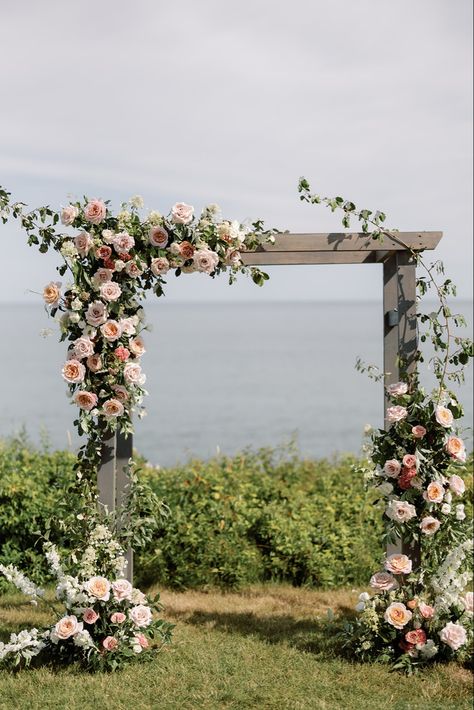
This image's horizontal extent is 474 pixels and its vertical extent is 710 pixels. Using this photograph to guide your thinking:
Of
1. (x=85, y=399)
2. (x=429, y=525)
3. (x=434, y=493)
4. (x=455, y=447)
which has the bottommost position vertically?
(x=429, y=525)

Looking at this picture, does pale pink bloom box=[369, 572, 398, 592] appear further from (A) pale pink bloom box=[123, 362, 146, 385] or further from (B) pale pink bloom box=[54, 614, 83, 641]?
(A) pale pink bloom box=[123, 362, 146, 385]

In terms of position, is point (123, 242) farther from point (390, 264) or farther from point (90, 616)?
point (90, 616)

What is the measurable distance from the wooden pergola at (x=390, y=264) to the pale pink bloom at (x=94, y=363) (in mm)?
501

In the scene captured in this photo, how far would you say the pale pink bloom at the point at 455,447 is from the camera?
4531 mm

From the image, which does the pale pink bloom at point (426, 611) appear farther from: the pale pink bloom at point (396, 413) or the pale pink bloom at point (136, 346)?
the pale pink bloom at point (136, 346)

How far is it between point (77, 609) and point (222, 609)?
1241 millimetres

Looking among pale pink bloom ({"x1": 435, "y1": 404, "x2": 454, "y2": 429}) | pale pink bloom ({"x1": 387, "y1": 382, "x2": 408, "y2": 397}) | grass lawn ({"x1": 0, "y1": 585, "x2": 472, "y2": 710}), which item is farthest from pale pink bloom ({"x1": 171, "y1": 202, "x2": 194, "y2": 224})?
grass lawn ({"x1": 0, "y1": 585, "x2": 472, "y2": 710})

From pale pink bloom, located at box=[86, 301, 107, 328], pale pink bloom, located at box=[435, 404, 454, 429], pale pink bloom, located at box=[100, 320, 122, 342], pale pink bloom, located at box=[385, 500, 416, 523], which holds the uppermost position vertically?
pale pink bloom, located at box=[86, 301, 107, 328]

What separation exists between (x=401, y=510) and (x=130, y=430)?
157 centimetres

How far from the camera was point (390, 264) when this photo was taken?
482 centimetres

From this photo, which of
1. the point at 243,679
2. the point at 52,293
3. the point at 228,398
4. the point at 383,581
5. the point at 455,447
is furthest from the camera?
the point at 228,398

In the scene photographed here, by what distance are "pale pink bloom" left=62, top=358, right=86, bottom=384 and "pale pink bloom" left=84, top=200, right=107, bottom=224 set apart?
77cm

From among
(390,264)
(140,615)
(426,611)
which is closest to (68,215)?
(390,264)

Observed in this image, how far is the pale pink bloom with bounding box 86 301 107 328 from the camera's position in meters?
4.40
